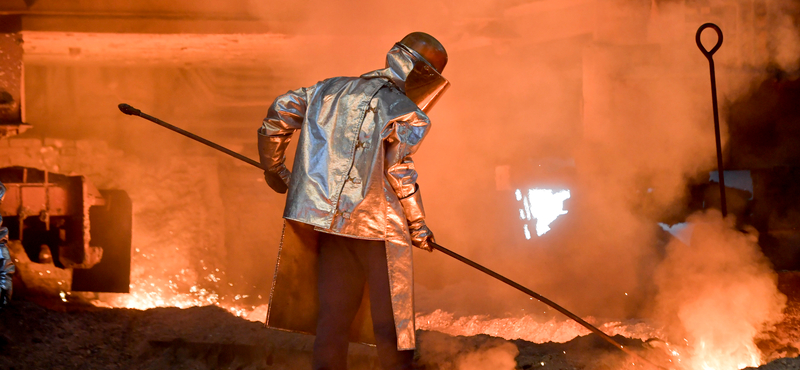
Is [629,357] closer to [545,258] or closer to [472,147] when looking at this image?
[545,258]

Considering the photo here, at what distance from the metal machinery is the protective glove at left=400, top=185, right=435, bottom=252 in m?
3.47

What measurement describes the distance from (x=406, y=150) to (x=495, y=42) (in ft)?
9.65

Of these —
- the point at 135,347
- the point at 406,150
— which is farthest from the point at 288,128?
the point at 135,347

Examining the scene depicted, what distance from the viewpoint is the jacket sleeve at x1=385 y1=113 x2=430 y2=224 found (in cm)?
223

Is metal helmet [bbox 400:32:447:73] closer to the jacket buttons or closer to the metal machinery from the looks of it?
the jacket buttons

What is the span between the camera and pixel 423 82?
2.52 metres

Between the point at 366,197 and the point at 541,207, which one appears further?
the point at 541,207

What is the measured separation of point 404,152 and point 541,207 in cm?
300

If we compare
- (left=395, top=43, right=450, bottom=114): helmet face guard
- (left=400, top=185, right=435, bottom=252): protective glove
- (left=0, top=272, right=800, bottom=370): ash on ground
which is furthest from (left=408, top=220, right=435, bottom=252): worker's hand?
(left=0, top=272, right=800, bottom=370): ash on ground

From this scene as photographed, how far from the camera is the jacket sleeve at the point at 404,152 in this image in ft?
7.30

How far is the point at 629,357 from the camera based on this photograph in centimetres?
304

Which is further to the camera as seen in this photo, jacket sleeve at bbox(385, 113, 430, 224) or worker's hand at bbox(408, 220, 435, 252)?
worker's hand at bbox(408, 220, 435, 252)

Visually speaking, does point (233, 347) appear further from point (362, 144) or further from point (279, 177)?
point (362, 144)

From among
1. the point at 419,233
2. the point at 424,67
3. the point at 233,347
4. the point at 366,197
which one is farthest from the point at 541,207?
the point at 233,347
